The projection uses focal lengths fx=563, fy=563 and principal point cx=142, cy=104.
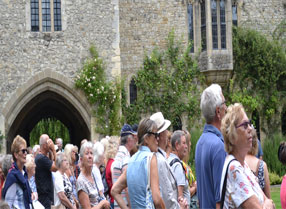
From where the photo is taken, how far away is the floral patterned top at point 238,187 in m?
3.85

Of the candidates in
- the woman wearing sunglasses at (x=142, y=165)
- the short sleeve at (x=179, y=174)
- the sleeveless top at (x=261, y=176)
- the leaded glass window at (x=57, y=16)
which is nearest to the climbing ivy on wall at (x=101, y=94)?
the leaded glass window at (x=57, y=16)

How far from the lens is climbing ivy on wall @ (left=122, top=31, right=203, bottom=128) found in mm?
20344

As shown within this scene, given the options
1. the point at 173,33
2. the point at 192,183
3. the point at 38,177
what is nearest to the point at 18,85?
the point at 173,33

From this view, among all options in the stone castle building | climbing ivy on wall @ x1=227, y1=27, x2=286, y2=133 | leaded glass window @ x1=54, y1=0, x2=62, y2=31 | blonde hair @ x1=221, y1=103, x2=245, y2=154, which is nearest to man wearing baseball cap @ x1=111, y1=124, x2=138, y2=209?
blonde hair @ x1=221, y1=103, x2=245, y2=154

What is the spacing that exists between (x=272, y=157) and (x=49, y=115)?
492 inches

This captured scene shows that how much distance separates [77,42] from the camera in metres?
19.3

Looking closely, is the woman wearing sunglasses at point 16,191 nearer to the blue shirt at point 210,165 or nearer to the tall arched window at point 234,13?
the blue shirt at point 210,165

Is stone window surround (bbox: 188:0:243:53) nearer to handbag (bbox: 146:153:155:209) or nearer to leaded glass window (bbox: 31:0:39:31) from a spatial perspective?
leaded glass window (bbox: 31:0:39:31)

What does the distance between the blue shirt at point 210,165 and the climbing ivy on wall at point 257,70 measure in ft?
53.8

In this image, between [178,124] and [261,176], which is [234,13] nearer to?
[178,124]

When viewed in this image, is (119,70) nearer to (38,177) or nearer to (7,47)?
(7,47)

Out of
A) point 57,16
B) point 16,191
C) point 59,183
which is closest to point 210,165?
point 16,191

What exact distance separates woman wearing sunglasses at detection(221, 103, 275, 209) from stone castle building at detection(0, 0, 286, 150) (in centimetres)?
1501

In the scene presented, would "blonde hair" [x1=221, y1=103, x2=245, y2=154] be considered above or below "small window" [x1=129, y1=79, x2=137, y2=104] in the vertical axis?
below
